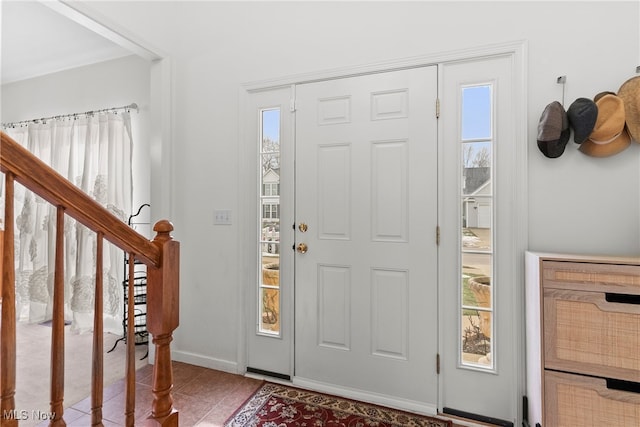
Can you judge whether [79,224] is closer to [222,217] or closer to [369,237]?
[222,217]

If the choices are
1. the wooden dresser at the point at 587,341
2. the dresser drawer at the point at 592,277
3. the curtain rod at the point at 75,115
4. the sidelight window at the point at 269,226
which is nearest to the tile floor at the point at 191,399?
the sidelight window at the point at 269,226

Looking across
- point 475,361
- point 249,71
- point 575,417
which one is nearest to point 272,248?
point 249,71

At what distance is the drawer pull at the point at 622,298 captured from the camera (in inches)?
54.7

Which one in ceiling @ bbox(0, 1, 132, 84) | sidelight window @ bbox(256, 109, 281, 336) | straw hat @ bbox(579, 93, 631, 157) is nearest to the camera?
straw hat @ bbox(579, 93, 631, 157)

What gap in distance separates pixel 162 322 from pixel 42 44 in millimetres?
3471

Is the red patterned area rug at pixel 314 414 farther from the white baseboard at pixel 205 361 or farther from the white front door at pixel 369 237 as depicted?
the white baseboard at pixel 205 361

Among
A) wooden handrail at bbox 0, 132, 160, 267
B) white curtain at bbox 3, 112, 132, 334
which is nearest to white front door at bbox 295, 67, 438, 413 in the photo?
wooden handrail at bbox 0, 132, 160, 267

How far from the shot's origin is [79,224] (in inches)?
124

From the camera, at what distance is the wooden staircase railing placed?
2.68 ft

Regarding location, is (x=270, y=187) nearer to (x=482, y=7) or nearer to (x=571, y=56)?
(x=482, y=7)

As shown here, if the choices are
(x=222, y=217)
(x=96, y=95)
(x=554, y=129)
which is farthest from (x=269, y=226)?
(x=96, y=95)

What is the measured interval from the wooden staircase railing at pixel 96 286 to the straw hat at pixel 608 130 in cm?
204

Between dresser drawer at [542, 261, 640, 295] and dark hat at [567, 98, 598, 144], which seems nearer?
dresser drawer at [542, 261, 640, 295]

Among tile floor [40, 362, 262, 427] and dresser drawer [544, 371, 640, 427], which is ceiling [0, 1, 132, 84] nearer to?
tile floor [40, 362, 262, 427]
